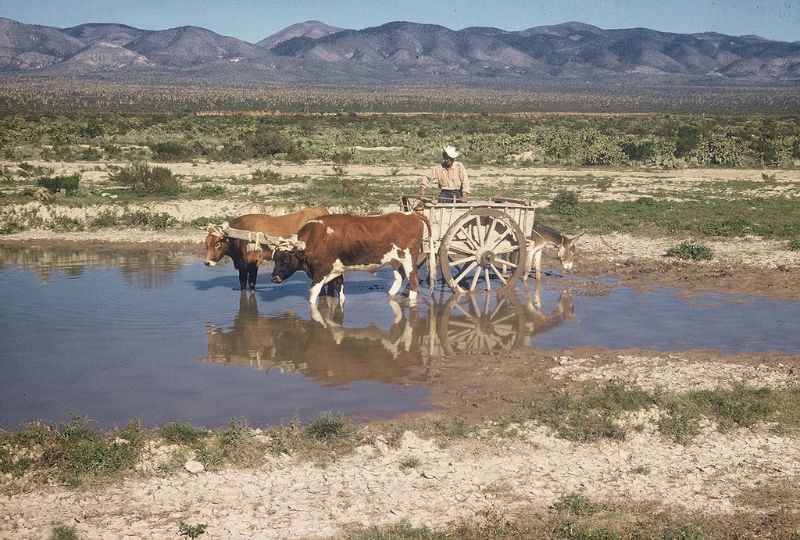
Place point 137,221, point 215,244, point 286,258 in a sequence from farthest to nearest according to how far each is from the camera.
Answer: point 137,221 < point 215,244 < point 286,258

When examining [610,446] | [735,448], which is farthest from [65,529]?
[735,448]

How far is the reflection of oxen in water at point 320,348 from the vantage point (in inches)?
445

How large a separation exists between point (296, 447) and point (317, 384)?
7.24 feet

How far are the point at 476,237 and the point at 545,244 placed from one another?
143 centimetres

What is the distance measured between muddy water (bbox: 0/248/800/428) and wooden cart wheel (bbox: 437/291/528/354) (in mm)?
30

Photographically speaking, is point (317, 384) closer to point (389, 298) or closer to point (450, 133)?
point (389, 298)

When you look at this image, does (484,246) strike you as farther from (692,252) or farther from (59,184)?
(59,184)

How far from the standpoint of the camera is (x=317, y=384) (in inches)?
424

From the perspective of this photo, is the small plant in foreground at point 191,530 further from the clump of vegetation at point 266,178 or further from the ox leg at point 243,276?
the clump of vegetation at point 266,178

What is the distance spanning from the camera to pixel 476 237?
15.4 metres

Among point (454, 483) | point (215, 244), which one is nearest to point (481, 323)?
point (215, 244)

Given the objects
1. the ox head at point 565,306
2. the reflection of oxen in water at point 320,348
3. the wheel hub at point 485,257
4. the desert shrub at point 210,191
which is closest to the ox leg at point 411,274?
the reflection of oxen in water at point 320,348

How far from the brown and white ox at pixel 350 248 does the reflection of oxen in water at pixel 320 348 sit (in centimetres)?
68

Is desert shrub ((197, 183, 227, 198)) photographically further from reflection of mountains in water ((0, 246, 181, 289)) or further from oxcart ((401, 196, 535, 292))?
oxcart ((401, 196, 535, 292))
